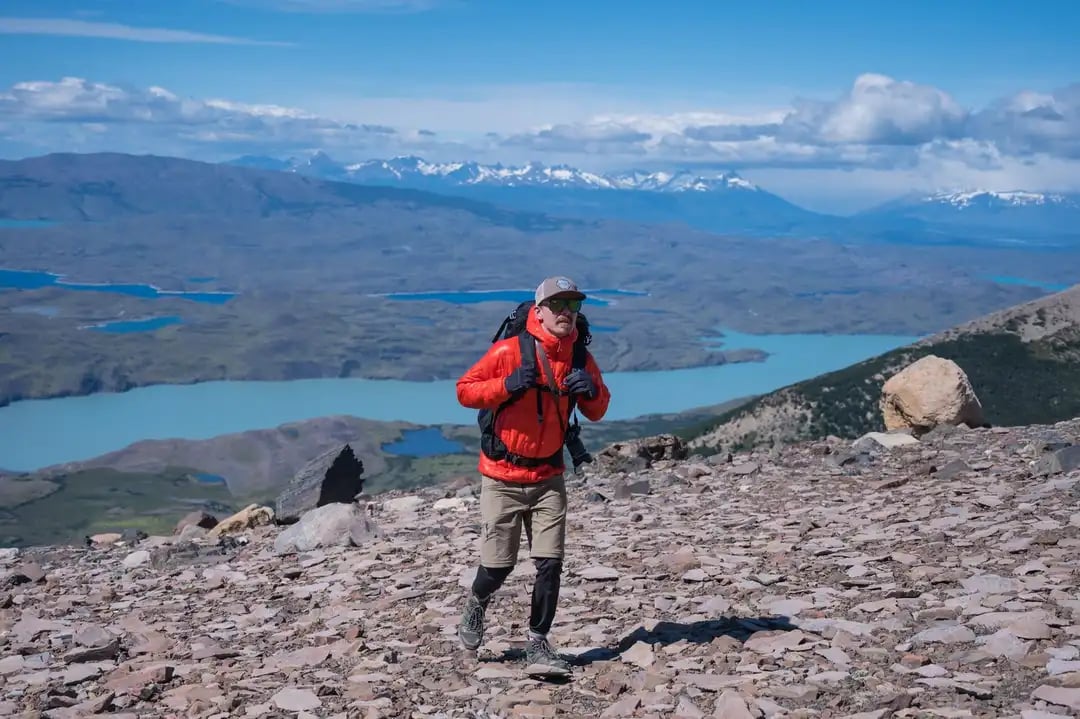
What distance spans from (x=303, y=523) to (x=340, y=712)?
307 inches

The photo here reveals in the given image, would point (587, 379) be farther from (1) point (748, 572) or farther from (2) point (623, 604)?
(1) point (748, 572)

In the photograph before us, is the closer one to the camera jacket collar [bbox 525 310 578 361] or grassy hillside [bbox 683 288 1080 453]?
jacket collar [bbox 525 310 578 361]

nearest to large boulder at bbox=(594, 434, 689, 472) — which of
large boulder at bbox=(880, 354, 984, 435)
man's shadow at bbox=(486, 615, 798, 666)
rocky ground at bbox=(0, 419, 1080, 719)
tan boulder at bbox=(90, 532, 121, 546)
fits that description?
rocky ground at bbox=(0, 419, 1080, 719)

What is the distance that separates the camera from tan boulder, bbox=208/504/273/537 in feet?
60.1

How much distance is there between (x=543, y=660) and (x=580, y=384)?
2.18 m

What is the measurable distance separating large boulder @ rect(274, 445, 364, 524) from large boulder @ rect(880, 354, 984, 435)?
37.2 ft

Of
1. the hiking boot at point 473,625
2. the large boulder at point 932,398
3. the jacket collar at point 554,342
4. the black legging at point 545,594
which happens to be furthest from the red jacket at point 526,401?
the large boulder at point 932,398

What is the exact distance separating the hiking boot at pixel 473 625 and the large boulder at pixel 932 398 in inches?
625

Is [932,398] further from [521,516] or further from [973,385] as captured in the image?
[973,385]

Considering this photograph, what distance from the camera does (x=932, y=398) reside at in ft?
73.7

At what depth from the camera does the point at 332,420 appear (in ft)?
623

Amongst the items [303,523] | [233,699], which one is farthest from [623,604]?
[303,523]

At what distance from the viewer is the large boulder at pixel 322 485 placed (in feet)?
60.3

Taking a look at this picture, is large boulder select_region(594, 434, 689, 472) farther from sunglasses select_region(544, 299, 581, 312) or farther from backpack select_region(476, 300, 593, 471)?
sunglasses select_region(544, 299, 581, 312)
